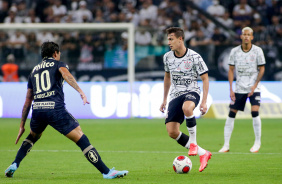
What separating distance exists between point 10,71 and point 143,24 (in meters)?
5.98

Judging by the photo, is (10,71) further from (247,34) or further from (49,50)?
(49,50)

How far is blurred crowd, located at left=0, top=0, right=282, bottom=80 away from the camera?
73.0 feet

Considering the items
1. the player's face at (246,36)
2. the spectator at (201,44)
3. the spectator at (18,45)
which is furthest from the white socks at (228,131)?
the spectator at (18,45)

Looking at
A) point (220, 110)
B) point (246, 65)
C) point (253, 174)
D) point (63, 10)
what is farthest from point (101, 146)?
point (63, 10)

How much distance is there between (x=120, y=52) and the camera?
2223 cm

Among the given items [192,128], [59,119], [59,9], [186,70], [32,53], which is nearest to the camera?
[59,119]

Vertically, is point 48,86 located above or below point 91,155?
above

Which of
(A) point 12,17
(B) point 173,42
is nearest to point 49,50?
(B) point 173,42

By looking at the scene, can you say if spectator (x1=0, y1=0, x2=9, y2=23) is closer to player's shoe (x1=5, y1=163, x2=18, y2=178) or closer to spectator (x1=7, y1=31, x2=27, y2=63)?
spectator (x1=7, y1=31, x2=27, y2=63)

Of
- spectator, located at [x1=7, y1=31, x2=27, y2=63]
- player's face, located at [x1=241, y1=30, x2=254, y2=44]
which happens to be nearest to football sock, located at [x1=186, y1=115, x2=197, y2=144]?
player's face, located at [x1=241, y1=30, x2=254, y2=44]

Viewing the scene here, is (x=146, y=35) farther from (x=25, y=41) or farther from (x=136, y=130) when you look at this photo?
(x=136, y=130)

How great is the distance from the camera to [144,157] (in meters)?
10.8

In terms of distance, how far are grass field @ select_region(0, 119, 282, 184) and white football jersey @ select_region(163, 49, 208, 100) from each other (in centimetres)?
123

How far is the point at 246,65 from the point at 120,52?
424 inches
